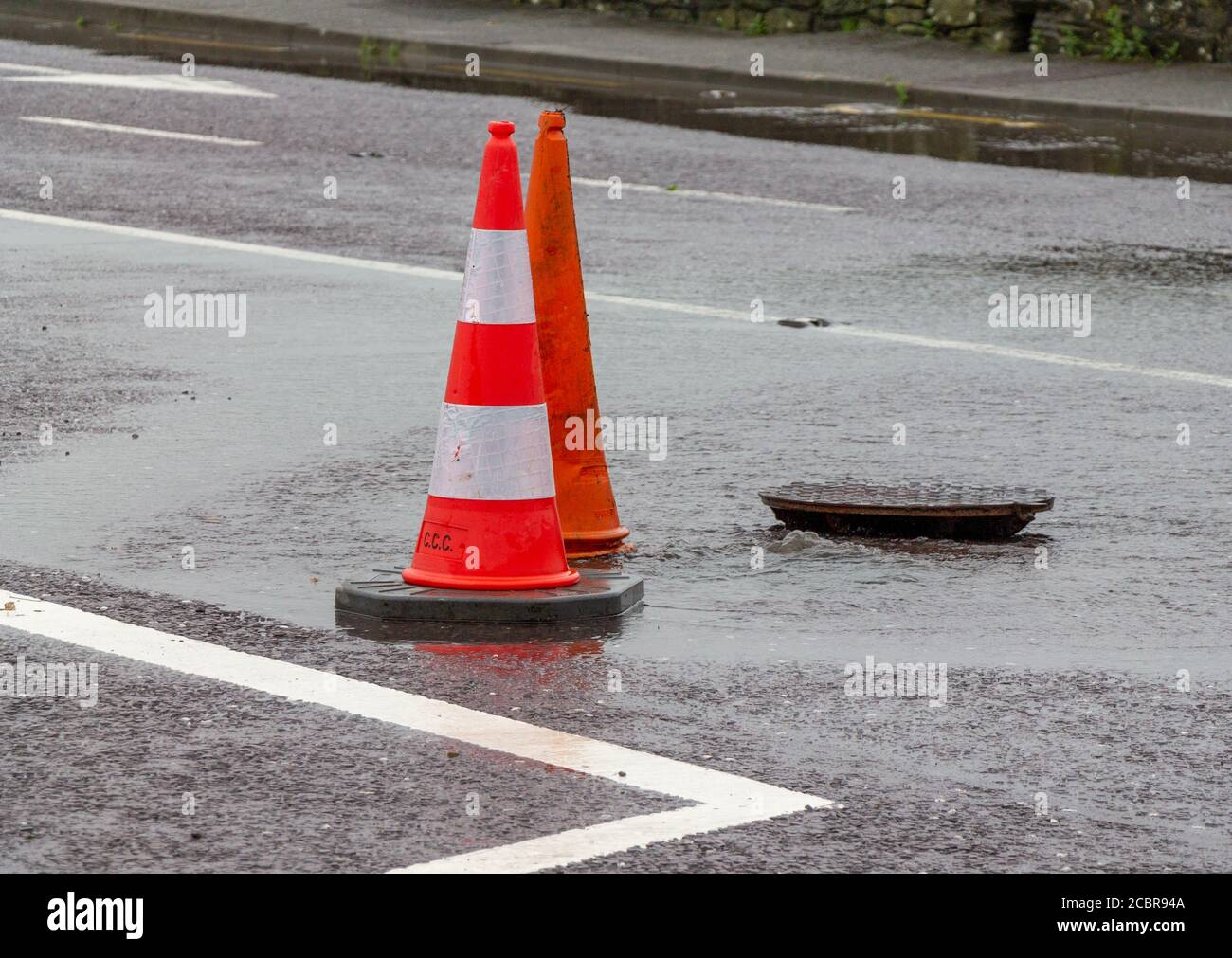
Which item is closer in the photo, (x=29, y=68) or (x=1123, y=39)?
(x=29, y=68)

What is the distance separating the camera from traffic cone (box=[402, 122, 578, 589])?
5.95 meters

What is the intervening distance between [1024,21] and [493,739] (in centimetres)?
1546

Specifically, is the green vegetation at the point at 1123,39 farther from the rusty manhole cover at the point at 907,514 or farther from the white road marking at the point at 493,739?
the white road marking at the point at 493,739

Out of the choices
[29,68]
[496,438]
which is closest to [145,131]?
[29,68]

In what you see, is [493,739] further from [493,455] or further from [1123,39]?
[1123,39]

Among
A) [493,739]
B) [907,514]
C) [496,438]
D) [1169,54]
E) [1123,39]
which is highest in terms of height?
[1123,39]

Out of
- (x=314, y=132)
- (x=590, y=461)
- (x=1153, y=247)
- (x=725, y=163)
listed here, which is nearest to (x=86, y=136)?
(x=314, y=132)

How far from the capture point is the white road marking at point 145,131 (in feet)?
49.4

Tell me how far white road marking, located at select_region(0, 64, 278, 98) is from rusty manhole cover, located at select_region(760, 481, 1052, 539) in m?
11.5

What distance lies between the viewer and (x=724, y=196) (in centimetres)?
1322

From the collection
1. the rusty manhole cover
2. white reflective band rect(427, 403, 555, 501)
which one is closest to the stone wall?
the rusty manhole cover

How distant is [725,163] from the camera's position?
47.4ft

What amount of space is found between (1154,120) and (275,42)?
8.21m

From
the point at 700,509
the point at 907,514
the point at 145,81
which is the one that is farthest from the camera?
the point at 145,81
